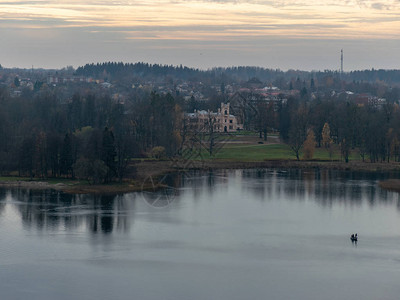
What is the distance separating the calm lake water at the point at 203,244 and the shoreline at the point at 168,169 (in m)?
2.18

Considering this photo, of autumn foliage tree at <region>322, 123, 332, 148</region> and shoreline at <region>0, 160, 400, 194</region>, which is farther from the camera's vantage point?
autumn foliage tree at <region>322, 123, 332, 148</region>

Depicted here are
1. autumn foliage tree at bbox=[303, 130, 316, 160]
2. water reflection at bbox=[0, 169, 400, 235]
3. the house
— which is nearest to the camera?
water reflection at bbox=[0, 169, 400, 235]

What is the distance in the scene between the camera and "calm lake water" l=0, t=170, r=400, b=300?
1253 inches

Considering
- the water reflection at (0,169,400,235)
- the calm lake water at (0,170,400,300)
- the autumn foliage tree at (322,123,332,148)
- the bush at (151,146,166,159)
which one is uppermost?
the autumn foliage tree at (322,123,332,148)

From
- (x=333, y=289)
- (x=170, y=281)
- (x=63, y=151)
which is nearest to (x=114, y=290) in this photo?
(x=170, y=281)

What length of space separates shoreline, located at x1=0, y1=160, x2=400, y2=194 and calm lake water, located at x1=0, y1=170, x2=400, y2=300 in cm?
218

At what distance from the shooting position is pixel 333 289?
104 feet

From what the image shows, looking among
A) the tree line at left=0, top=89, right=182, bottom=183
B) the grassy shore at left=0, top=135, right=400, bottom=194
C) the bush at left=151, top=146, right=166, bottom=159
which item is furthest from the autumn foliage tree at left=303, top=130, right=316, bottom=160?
the bush at left=151, top=146, right=166, bottom=159

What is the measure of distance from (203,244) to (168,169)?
31.9 m

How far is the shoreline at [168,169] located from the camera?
57.1 m

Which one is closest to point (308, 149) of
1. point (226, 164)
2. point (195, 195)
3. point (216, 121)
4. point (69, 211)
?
point (226, 164)

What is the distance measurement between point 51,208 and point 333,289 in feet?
77.1

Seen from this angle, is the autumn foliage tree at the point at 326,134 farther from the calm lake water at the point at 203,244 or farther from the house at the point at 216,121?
the calm lake water at the point at 203,244

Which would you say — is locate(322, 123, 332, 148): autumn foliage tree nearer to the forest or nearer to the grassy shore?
the forest
